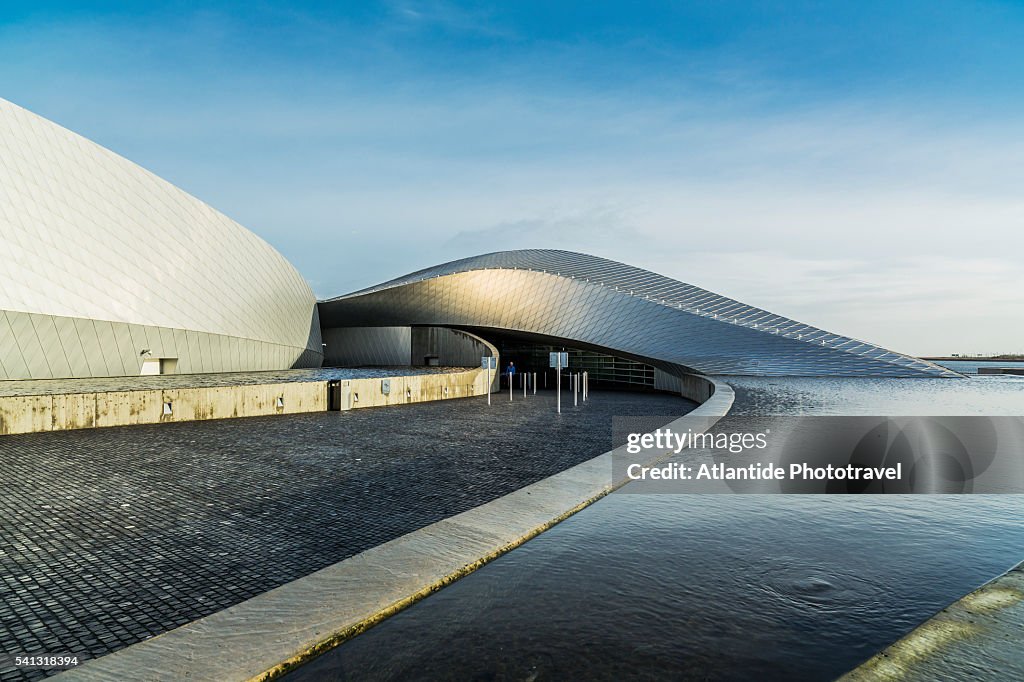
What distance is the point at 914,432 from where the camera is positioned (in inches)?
476

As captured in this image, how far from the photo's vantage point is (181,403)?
539 inches

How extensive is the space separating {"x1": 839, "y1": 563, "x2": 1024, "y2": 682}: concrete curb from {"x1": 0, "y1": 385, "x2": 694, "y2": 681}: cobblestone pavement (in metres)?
3.69

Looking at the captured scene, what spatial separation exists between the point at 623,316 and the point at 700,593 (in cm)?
3161

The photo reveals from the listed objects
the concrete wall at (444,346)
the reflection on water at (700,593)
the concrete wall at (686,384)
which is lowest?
the reflection on water at (700,593)

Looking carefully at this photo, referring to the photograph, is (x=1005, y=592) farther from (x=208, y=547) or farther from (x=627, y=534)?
(x=208, y=547)

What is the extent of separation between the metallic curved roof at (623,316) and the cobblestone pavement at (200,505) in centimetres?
2262

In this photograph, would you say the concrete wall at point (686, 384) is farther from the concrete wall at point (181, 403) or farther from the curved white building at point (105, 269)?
the curved white building at point (105, 269)

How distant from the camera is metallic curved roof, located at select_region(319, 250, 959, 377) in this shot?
33.8 m

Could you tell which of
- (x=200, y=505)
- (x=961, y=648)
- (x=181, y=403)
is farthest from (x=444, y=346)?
(x=961, y=648)

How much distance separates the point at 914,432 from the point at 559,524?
32.7 feet

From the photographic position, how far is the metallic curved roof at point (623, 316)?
33844 mm

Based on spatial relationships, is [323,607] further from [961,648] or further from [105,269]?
[105,269]

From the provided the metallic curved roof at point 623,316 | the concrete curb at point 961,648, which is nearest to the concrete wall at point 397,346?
the metallic curved roof at point 623,316

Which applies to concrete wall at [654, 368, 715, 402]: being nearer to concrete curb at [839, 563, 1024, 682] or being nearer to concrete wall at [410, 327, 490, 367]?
concrete wall at [410, 327, 490, 367]
